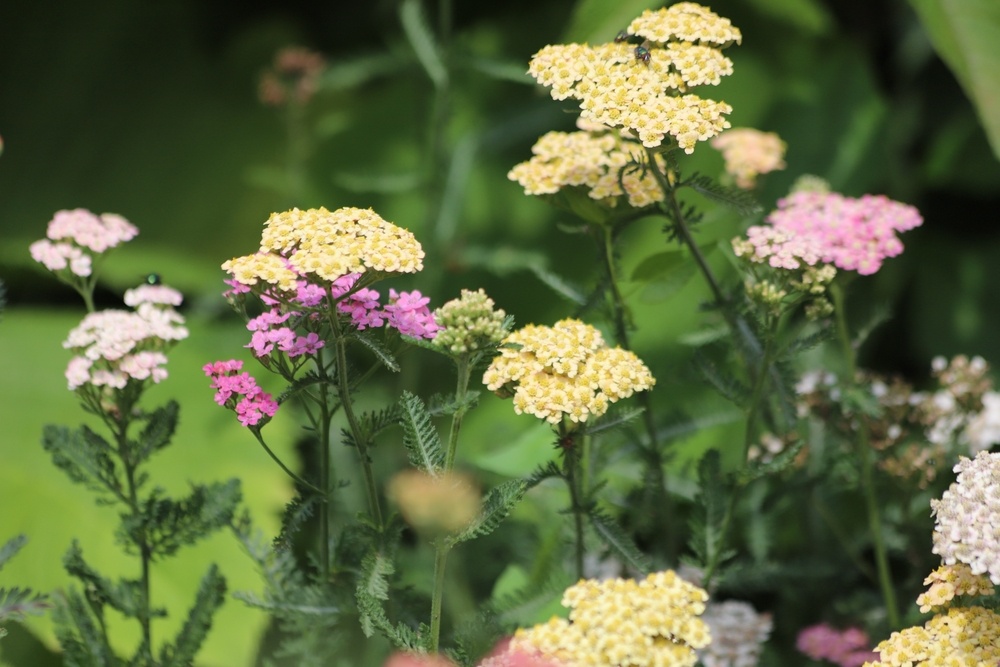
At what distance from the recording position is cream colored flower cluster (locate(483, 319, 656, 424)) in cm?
91

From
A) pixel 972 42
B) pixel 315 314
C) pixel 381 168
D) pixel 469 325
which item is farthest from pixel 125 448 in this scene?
pixel 381 168

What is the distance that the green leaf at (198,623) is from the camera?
3.55ft

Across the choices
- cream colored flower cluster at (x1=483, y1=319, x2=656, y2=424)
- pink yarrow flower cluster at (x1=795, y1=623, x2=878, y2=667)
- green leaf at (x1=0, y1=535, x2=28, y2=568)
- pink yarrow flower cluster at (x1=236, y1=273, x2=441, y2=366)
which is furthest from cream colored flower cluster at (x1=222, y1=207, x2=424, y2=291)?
→ pink yarrow flower cluster at (x1=795, y1=623, x2=878, y2=667)

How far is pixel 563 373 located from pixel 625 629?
0.23 m

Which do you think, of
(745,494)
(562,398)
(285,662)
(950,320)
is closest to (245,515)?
(285,662)

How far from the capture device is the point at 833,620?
1.39m

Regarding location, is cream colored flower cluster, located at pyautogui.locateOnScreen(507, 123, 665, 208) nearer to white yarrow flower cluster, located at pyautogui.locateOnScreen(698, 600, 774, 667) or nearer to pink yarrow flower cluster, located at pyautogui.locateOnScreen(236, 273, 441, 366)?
pink yarrow flower cluster, located at pyautogui.locateOnScreen(236, 273, 441, 366)

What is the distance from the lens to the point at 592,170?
107 cm

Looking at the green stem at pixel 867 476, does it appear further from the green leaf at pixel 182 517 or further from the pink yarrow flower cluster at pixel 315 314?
the green leaf at pixel 182 517

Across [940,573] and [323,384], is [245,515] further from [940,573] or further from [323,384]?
[940,573]

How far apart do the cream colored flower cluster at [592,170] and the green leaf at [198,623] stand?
1.58 ft

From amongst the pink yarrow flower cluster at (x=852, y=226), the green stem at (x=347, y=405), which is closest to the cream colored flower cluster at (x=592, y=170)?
the pink yarrow flower cluster at (x=852, y=226)

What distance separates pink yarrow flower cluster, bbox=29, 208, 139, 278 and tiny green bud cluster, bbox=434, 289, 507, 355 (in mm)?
379

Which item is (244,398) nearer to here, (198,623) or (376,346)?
(376,346)
